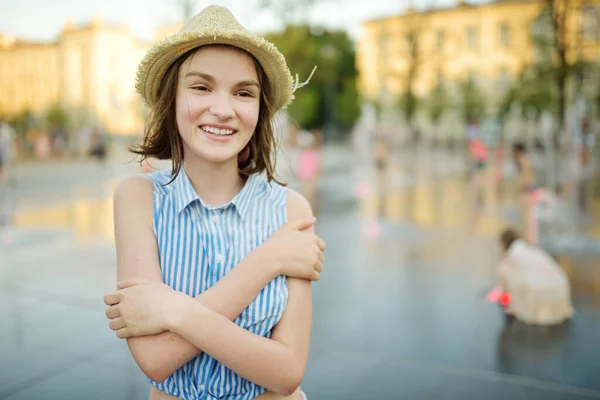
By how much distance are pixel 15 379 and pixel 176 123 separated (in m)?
3.03

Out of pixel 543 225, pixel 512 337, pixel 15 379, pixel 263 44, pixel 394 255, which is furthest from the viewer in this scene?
pixel 543 225

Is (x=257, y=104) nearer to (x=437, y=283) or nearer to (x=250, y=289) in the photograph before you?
(x=250, y=289)

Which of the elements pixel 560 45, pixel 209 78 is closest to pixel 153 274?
pixel 209 78

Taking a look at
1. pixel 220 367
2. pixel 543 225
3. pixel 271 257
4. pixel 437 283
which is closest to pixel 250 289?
pixel 271 257

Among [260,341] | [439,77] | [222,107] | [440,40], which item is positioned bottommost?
[260,341]

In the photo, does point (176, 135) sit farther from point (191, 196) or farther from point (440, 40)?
point (440, 40)

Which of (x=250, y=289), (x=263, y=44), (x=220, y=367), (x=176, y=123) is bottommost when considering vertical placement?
(x=220, y=367)

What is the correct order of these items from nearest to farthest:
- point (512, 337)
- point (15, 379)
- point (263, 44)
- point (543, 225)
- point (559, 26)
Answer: point (263, 44) → point (15, 379) → point (512, 337) → point (543, 225) → point (559, 26)

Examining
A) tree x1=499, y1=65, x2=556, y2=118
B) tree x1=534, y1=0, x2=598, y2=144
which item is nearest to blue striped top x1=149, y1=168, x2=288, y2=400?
tree x1=534, y1=0, x2=598, y2=144

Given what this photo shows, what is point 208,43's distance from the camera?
5.01ft

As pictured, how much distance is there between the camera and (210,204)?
5.51 ft

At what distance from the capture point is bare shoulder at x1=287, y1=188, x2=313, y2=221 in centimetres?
175

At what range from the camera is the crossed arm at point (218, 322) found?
1448 mm

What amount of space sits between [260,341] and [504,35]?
209ft
